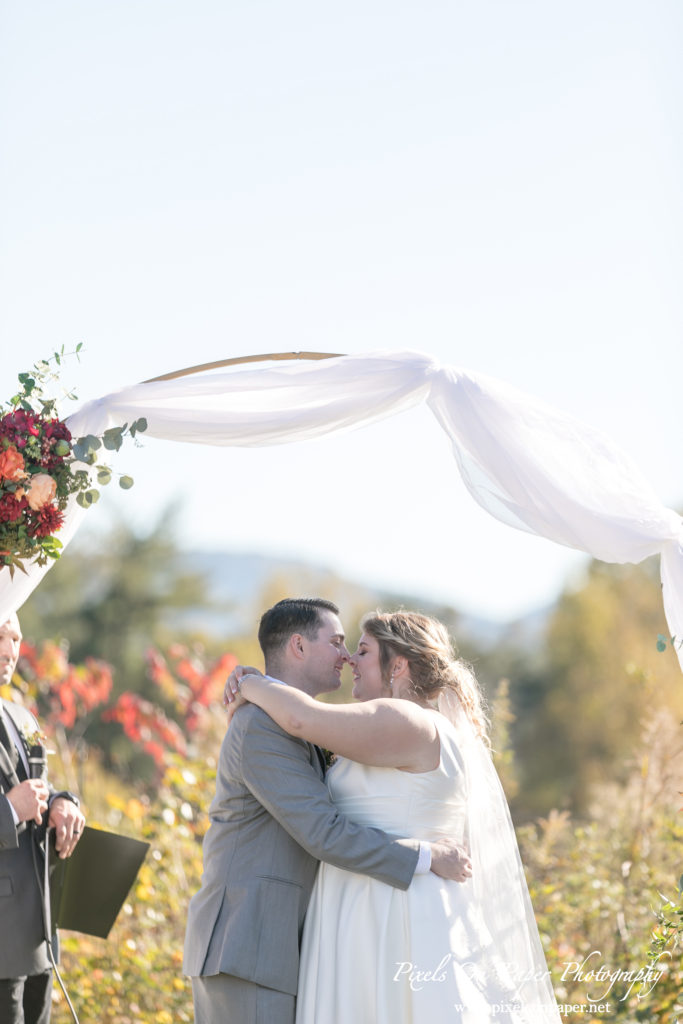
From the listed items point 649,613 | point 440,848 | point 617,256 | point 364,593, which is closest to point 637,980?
point 440,848

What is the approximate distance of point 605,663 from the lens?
636 inches

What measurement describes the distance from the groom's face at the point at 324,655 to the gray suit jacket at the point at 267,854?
210 mm

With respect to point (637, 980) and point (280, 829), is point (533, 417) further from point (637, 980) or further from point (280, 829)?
point (637, 980)

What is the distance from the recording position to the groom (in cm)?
288

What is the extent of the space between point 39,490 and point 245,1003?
1595 mm

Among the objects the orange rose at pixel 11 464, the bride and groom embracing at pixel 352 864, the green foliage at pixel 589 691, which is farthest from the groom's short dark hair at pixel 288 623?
the green foliage at pixel 589 691

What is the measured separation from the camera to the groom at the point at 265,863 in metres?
2.88

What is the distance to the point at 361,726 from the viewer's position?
2.91 m

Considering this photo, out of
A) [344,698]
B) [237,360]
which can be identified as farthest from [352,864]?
[344,698]

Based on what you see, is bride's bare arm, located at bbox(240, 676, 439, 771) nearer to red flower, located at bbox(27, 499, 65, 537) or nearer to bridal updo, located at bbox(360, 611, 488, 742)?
bridal updo, located at bbox(360, 611, 488, 742)

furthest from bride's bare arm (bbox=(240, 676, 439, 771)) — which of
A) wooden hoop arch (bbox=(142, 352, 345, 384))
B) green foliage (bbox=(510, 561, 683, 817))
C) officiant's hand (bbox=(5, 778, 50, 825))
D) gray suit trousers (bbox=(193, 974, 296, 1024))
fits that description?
green foliage (bbox=(510, 561, 683, 817))

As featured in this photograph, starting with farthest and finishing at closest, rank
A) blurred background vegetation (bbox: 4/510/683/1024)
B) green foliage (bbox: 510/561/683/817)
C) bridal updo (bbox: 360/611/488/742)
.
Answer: green foliage (bbox: 510/561/683/817) < blurred background vegetation (bbox: 4/510/683/1024) < bridal updo (bbox: 360/611/488/742)

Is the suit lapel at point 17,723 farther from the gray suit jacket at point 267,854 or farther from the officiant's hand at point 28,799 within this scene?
the gray suit jacket at point 267,854

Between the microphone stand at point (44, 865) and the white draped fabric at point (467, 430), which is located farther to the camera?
the microphone stand at point (44, 865)
